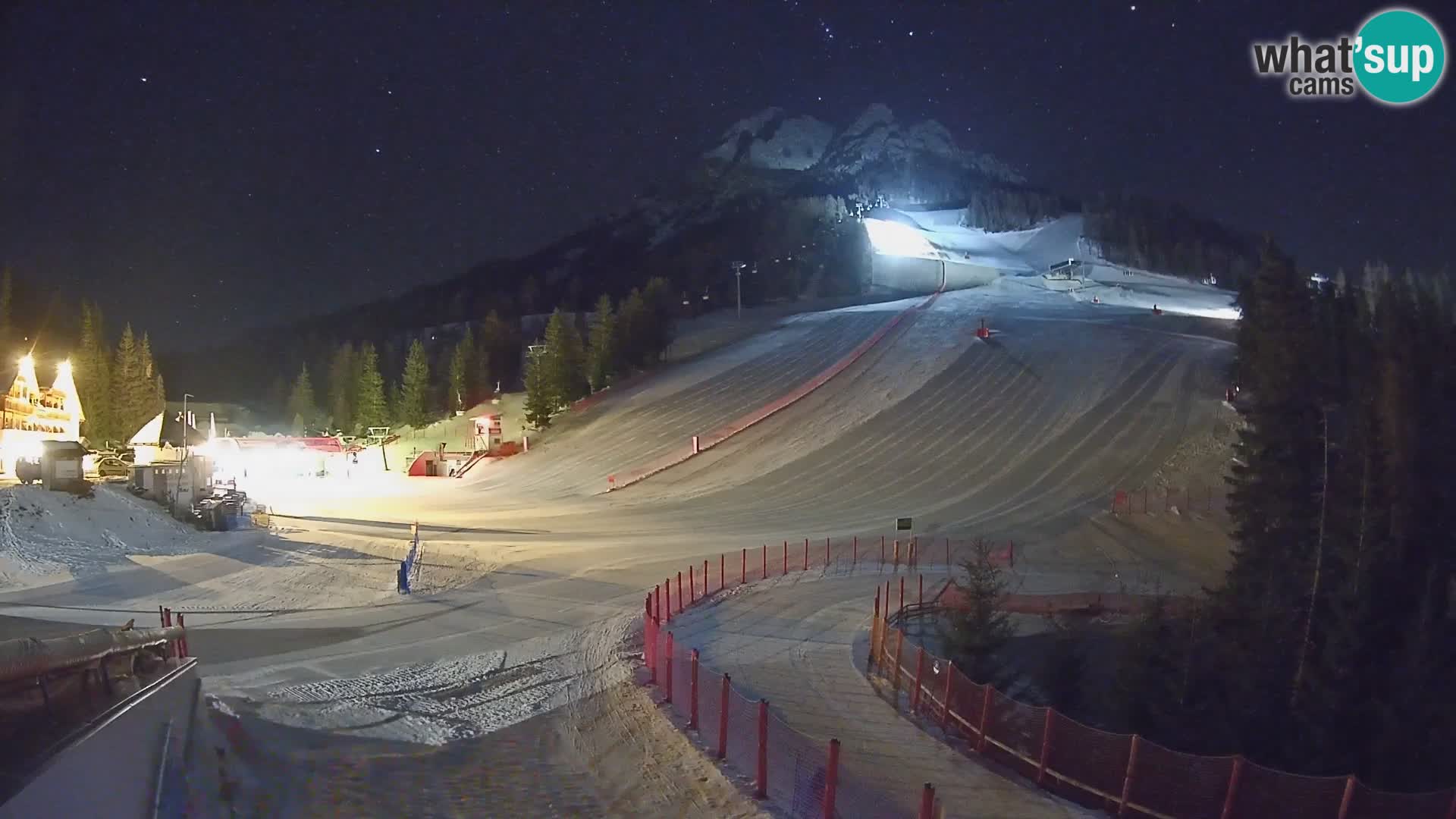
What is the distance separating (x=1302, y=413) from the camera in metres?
27.1

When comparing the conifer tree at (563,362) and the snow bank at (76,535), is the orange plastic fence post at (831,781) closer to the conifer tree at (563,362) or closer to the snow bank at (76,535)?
the snow bank at (76,535)

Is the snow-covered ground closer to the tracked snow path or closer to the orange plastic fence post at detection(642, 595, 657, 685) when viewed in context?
the tracked snow path

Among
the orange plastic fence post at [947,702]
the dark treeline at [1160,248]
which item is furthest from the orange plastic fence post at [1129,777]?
the dark treeline at [1160,248]

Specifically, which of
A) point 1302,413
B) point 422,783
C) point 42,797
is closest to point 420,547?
point 422,783

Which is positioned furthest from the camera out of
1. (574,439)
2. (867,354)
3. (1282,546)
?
(867,354)

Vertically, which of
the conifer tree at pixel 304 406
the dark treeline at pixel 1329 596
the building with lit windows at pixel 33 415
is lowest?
the dark treeline at pixel 1329 596

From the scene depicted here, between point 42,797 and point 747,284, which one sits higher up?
point 747,284

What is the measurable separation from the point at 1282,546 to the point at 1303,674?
4656 mm

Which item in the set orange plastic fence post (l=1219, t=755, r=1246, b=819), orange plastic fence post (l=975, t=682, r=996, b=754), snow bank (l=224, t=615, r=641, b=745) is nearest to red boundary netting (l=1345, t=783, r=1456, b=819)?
orange plastic fence post (l=1219, t=755, r=1246, b=819)

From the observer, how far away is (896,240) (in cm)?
16288

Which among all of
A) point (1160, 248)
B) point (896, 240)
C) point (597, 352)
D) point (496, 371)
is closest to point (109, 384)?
point (496, 371)

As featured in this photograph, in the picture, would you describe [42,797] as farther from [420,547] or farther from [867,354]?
[867,354]

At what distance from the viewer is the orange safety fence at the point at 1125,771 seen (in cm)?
797

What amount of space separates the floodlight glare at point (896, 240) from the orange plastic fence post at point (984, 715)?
14177 centimetres
